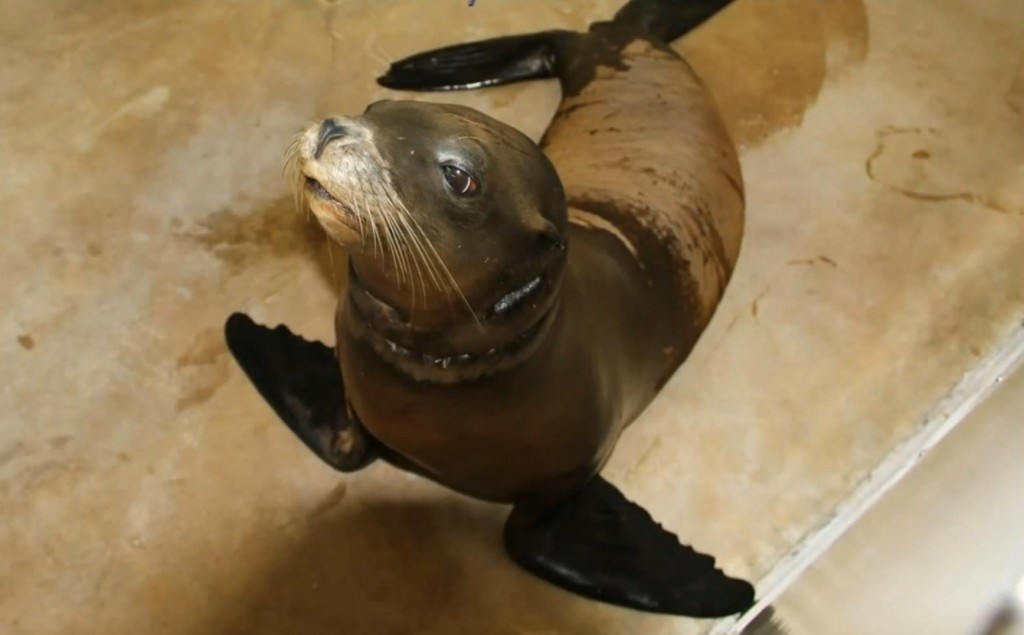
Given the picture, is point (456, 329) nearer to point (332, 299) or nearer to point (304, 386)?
point (304, 386)

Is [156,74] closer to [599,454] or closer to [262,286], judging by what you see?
[262,286]

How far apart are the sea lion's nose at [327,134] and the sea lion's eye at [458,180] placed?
103mm

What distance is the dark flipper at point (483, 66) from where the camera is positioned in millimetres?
2000

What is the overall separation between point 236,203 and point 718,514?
1005 millimetres

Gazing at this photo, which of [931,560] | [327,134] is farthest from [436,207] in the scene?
[931,560]

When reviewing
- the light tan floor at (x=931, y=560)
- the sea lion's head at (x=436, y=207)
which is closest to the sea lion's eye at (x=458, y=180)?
the sea lion's head at (x=436, y=207)

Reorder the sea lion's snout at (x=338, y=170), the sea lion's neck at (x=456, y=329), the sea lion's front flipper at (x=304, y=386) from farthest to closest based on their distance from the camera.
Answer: the sea lion's front flipper at (x=304, y=386) → the sea lion's neck at (x=456, y=329) → the sea lion's snout at (x=338, y=170)

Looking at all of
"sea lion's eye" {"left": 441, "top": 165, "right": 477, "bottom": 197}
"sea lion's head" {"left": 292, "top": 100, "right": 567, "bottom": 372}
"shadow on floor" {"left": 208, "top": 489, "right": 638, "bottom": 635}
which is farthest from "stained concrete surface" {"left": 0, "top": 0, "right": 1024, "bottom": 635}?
"sea lion's eye" {"left": 441, "top": 165, "right": 477, "bottom": 197}

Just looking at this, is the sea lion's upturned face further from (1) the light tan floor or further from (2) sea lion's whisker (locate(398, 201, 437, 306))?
(1) the light tan floor

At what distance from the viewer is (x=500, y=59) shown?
201cm

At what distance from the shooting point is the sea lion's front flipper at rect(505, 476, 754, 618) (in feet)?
4.83

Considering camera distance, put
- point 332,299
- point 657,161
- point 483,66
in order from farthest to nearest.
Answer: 1. point 483,66
2. point 332,299
3. point 657,161

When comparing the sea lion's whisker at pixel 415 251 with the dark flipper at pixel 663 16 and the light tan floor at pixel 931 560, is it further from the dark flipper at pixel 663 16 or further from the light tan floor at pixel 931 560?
the dark flipper at pixel 663 16

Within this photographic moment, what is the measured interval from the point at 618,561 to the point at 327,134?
80 cm
